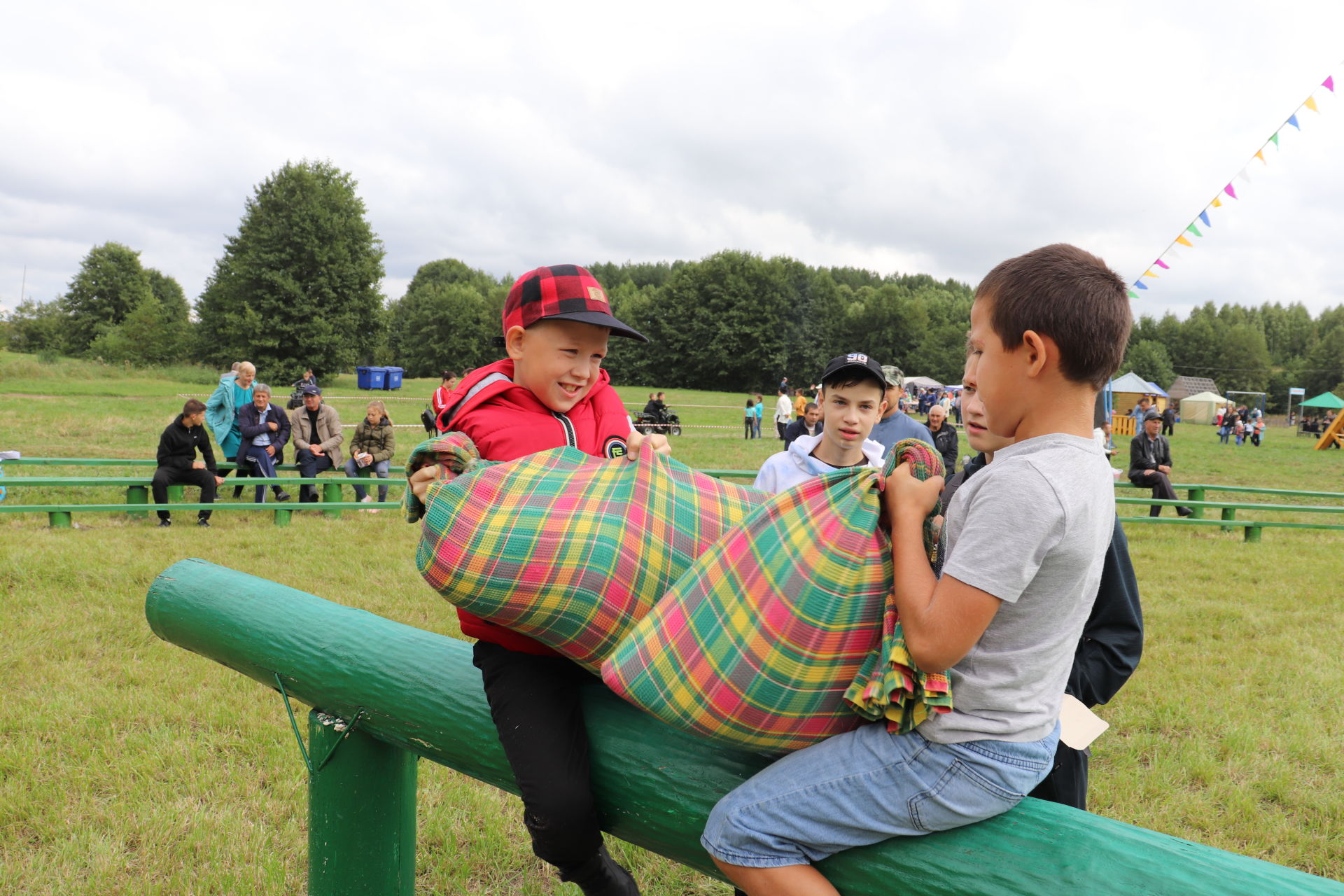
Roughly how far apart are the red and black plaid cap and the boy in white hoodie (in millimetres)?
1483

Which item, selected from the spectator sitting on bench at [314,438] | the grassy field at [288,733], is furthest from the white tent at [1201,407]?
the spectator sitting on bench at [314,438]

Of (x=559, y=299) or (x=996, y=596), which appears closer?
(x=996, y=596)

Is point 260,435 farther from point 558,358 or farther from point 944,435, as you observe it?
point 558,358

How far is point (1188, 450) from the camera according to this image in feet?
87.5

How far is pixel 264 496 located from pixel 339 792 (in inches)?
327

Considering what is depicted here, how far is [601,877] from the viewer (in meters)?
2.12

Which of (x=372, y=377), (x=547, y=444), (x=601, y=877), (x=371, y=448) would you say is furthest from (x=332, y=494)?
(x=372, y=377)

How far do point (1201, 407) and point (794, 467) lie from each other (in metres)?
64.9

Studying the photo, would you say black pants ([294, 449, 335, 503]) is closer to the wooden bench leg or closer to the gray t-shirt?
the gray t-shirt

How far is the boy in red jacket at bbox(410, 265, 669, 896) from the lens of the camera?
184 centimetres

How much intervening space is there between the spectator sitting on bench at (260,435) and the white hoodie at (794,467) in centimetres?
877

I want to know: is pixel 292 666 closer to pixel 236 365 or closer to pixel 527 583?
pixel 527 583

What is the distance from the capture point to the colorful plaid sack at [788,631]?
1345mm

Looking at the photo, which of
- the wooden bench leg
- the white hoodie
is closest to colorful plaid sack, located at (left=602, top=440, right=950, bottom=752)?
the white hoodie
